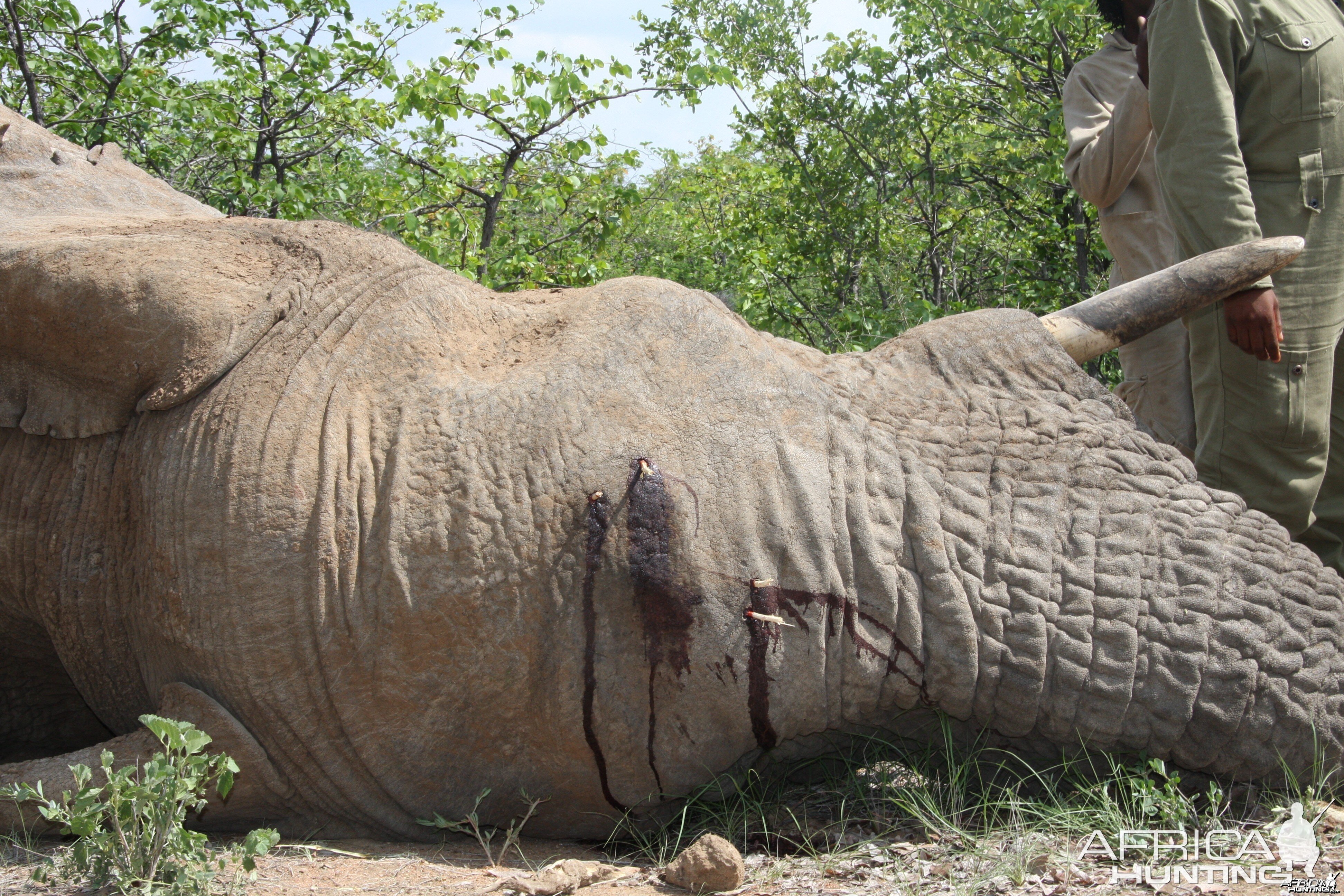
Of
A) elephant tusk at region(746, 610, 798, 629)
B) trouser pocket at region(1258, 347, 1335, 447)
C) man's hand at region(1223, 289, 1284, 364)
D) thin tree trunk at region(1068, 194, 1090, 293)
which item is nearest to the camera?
elephant tusk at region(746, 610, 798, 629)

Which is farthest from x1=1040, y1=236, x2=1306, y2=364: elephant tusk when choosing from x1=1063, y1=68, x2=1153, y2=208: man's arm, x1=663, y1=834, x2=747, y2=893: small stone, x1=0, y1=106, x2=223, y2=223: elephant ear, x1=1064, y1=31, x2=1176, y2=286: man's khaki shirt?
x1=0, y1=106, x2=223, y2=223: elephant ear

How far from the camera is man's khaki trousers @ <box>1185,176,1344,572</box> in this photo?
3.06 m

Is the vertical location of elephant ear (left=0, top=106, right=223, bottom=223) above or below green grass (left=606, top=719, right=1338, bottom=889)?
above

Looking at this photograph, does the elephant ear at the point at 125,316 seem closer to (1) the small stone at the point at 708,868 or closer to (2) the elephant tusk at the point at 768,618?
(2) the elephant tusk at the point at 768,618

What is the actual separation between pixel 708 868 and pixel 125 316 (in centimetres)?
178

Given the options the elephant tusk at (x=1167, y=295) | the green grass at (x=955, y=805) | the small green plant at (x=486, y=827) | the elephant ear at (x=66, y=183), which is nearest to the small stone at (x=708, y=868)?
the green grass at (x=955, y=805)

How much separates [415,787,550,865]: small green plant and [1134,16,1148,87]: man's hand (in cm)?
269

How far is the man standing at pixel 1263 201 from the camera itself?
3.06 meters

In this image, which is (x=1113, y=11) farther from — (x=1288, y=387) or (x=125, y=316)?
(x=125, y=316)

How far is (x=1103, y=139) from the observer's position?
12.1 feet

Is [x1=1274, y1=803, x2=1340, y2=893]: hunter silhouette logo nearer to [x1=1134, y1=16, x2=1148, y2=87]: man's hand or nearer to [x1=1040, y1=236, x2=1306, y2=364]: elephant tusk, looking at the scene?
[x1=1040, y1=236, x2=1306, y2=364]: elephant tusk

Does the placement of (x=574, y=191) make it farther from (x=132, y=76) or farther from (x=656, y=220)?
(x=656, y=220)

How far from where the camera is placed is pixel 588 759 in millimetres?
2459

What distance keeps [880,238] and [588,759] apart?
515 cm
